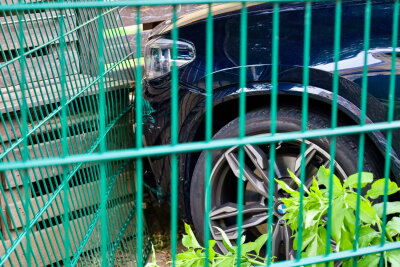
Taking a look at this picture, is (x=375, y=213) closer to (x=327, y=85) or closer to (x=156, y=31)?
(x=327, y=85)

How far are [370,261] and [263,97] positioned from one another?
52.7 inches

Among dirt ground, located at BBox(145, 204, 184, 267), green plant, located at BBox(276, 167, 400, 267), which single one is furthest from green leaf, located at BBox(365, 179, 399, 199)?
dirt ground, located at BBox(145, 204, 184, 267)

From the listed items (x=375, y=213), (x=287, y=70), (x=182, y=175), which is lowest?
(x=182, y=175)

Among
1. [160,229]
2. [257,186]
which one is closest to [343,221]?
[257,186]

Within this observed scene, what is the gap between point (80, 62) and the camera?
13.8 ft

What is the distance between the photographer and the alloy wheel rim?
3.43m

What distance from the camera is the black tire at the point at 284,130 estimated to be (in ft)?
11.0

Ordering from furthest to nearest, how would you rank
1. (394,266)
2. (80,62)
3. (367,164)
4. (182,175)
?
1. (80,62)
2. (182,175)
3. (367,164)
4. (394,266)

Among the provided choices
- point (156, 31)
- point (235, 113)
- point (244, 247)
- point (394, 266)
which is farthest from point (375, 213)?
point (156, 31)

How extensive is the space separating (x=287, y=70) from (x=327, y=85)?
0.22 meters

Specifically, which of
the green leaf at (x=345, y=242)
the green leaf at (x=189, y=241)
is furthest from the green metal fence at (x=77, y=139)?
the green leaf at (x=345, y=242)

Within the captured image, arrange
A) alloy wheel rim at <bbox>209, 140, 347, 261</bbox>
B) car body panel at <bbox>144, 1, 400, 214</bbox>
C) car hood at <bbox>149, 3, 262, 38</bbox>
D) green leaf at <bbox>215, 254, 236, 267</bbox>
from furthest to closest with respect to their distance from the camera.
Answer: car hood at <bbox>149, 3, 262, 38</bbox>
alloy wheel rim at <bbox>209, 140, 347, 261</bbox>
car body panel at <bbox>144, 1, 400, 214</bbox>
green leaf at <bbox>215, 254, 236, 267</bbox>

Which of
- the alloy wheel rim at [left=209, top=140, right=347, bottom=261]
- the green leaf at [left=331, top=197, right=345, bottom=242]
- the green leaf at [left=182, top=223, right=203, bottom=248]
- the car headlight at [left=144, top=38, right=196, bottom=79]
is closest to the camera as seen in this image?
the green leaf at [left=331, top=197, right=345, bottom=242]

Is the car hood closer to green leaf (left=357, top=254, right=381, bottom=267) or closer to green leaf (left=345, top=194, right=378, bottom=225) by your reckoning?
green leaf (left=345, top=194, right=378, bottom=225)
